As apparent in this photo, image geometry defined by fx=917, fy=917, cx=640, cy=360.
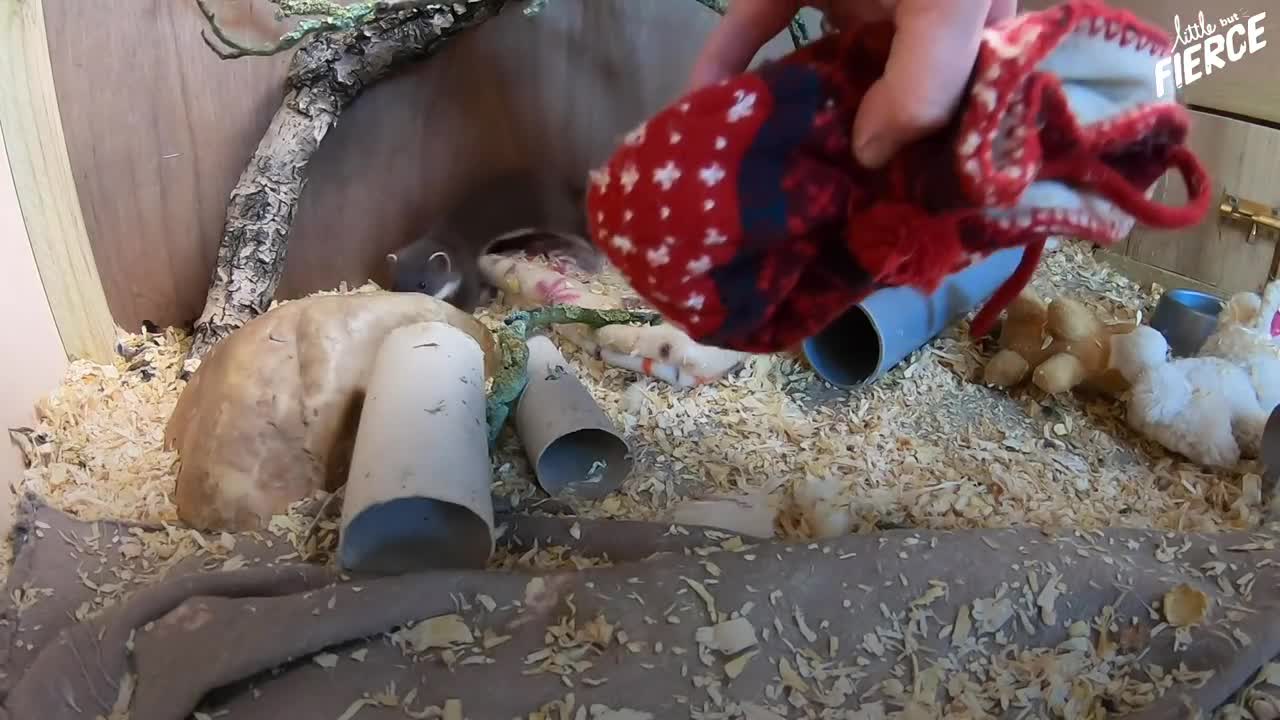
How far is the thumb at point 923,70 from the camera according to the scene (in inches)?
19.5

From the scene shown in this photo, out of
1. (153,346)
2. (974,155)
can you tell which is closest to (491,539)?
(974,155)

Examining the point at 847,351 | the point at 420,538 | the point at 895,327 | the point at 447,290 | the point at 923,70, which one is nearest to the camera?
the point at 923,70

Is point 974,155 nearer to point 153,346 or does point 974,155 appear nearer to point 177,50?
point 177,50

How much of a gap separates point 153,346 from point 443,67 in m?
0.69

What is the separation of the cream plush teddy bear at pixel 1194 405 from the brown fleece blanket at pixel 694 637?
0.35 meters

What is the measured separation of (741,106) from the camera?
56 cm

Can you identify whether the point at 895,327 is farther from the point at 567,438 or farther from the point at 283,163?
the point at 283,163

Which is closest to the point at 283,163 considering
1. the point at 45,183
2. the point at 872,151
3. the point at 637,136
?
the point at 45,183

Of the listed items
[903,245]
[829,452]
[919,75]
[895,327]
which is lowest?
[829,452]

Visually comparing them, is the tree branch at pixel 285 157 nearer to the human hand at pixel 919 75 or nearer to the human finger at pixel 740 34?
the human finger at pixel 740 34

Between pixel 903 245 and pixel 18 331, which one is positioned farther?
pixel 18 331

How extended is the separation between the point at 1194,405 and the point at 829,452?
1.75 feet

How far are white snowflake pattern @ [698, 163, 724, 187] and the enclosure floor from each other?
69 centimetres

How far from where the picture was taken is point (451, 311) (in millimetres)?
1393
